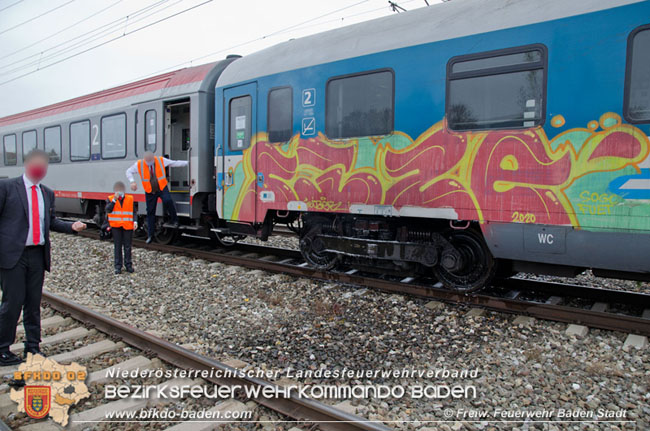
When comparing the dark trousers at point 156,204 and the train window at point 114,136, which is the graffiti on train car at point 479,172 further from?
the train window at point 114,136

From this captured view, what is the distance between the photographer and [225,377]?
12.1ft

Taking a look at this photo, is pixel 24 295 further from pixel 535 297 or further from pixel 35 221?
pixel 535 297

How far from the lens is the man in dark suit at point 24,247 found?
3764 mm

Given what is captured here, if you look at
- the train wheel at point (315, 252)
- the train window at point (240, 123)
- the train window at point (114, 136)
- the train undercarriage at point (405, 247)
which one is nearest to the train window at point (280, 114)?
the train window at point (240, 123)

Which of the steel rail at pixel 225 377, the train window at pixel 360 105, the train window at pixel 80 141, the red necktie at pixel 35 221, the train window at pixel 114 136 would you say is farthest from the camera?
the train window at pixel 80 141

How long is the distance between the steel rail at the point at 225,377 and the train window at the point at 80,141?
26.8ft

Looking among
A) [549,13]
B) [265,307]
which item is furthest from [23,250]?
[549,13]

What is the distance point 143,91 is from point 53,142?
5217 mm

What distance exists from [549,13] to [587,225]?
7.66ft

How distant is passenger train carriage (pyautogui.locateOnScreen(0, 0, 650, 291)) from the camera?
178 inches

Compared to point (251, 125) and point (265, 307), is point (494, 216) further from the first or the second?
point (251, 125)

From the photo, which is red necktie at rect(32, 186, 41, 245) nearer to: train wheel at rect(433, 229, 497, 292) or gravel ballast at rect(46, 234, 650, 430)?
gravel ballast at rect(46, 234, 650, 430)

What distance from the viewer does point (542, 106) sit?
490 centimetres

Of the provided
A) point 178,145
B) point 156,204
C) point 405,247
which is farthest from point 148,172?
point 405,247
